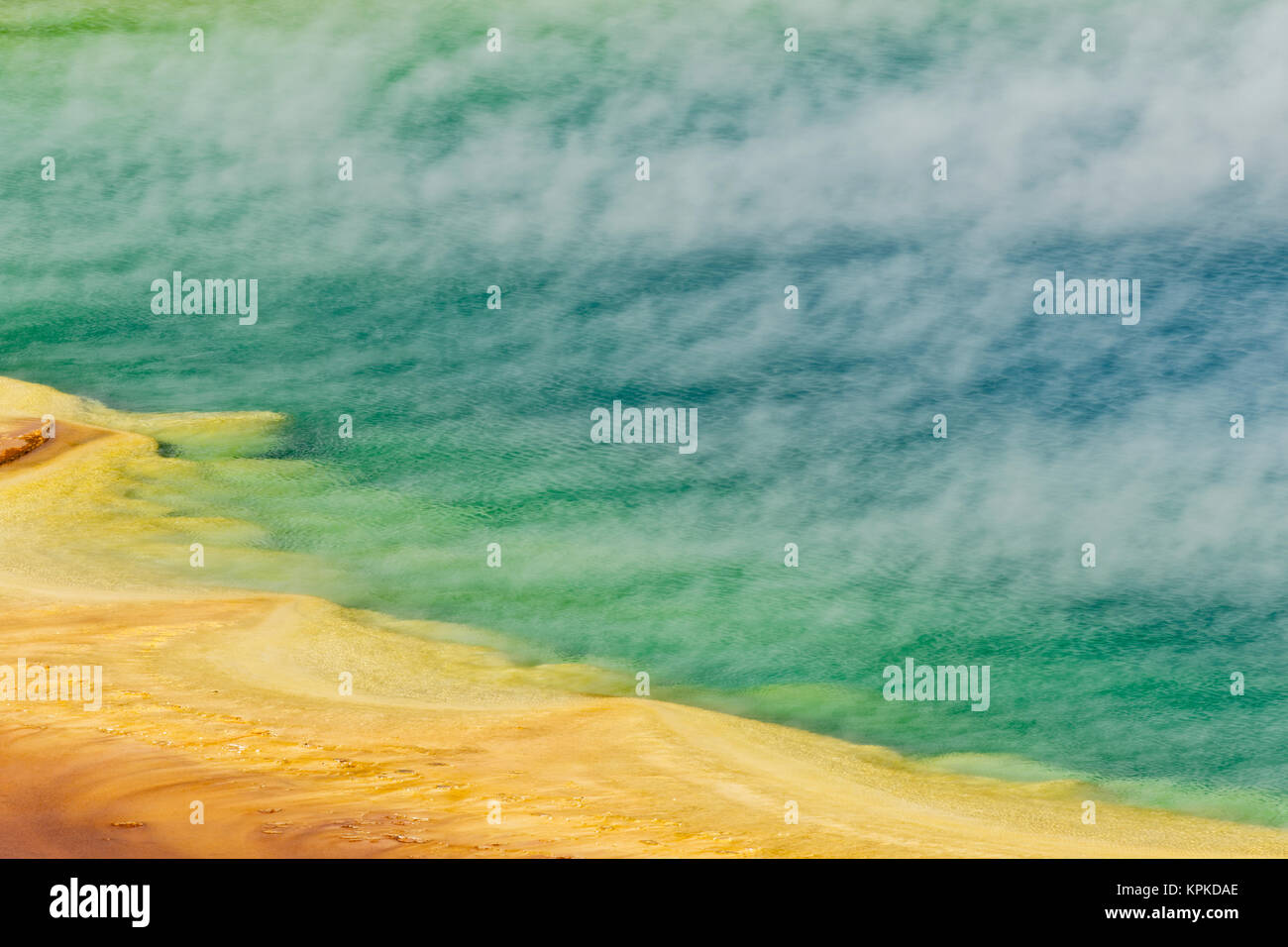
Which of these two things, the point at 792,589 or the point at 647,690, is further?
the point at 792,589

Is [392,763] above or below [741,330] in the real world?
below

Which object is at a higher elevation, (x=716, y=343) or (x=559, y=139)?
(x=559, y=139)

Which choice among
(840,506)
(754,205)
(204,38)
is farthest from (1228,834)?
(204,38)

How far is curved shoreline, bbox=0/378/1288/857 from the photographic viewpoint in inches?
199

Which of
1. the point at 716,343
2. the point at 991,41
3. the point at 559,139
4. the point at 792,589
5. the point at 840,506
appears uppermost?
the point at 991,41

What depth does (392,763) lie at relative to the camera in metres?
5.72

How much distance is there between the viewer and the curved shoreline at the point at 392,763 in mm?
5066

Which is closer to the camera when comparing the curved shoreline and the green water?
the curved shoreline

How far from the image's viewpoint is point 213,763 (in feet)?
18.1

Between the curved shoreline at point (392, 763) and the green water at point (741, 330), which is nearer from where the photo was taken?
the curved shoreline at point (392, 763)

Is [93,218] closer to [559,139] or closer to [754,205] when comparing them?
[559,139]

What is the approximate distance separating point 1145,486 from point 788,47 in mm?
8336

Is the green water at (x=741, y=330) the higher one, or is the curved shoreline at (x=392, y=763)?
the green water at (x=741, y=330)

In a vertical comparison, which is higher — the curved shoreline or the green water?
the green water
